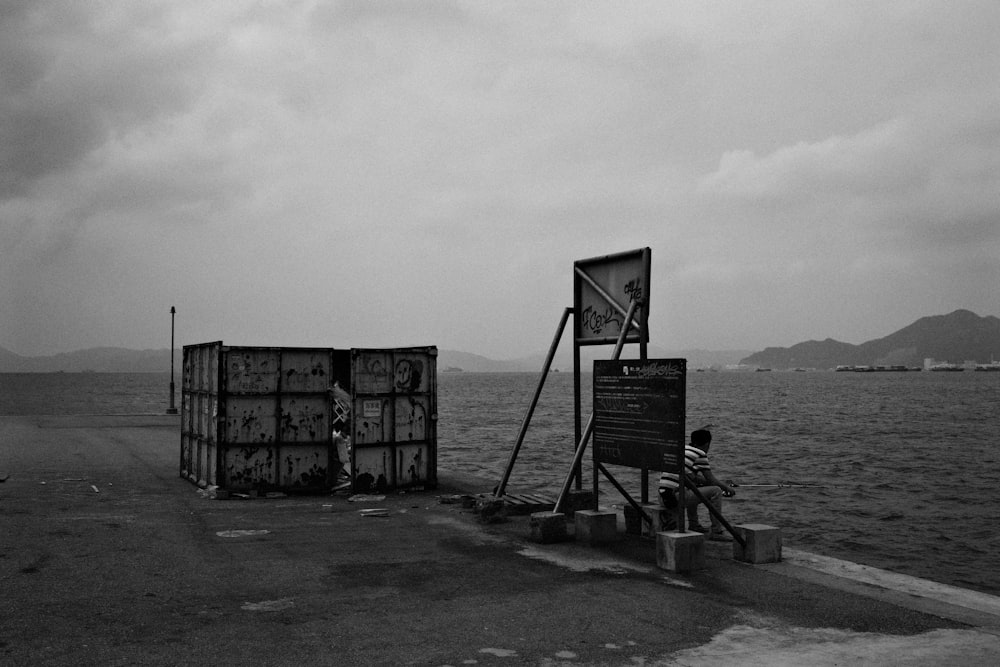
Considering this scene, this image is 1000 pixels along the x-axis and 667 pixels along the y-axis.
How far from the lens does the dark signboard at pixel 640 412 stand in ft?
28.7

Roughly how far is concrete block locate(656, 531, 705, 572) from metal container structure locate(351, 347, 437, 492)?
662 cm

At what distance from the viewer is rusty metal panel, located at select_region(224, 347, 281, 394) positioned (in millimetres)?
14031

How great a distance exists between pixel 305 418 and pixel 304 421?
0.19ft

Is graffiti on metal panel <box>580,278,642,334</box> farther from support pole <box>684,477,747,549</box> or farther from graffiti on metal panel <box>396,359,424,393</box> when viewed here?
graffiti on metal panel <box>396,359,424,393</box>

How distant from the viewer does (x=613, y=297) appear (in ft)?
36.3

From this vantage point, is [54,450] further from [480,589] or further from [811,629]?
[811,629]

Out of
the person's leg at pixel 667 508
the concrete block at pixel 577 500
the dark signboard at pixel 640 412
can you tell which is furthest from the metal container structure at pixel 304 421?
the person's leg at pixel 667 508

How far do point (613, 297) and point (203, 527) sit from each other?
6530 millimetres

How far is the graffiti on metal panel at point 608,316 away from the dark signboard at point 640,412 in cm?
104

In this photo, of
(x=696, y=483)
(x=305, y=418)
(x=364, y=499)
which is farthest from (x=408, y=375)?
(x=696, y=483)

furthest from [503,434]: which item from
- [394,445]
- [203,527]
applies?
[203,527]

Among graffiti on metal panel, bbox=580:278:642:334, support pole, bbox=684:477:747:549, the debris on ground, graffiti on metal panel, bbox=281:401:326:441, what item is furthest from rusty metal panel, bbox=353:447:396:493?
support pole, bbox=684:477:747:549

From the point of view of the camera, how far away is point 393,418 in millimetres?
14344

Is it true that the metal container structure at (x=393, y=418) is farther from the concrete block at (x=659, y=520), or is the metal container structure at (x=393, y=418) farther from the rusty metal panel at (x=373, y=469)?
the concrete block at (x=659, y=520)
